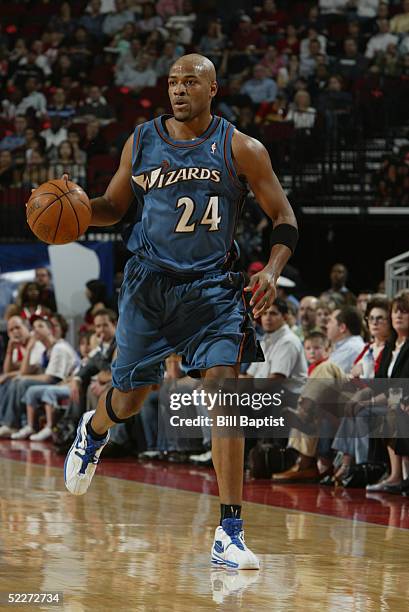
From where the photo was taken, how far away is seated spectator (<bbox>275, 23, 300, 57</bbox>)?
16641 mm

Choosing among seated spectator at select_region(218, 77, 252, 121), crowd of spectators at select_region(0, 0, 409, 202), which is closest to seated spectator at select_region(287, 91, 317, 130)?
crowd of spectators at select_region(0, 0, 409, 202)

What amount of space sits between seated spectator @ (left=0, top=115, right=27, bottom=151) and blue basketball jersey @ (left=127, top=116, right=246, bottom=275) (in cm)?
1170

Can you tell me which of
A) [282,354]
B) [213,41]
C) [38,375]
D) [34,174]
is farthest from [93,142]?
[282,354]

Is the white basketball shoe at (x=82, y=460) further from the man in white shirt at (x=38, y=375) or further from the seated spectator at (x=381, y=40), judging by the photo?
the seated spectator at (x=381, y=40)

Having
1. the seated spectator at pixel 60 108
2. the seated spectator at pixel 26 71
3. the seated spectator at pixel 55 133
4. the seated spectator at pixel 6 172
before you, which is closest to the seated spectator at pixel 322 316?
the seated spectator at pixel 6 172

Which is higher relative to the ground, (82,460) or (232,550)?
(82,460)

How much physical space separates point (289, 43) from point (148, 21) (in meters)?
2.43

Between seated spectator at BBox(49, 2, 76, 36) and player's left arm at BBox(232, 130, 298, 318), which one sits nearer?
player's left arm at BBox(232, 130, 298, 318)

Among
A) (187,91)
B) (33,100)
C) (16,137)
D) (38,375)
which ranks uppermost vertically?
(33,100)

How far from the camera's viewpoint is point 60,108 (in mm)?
16656

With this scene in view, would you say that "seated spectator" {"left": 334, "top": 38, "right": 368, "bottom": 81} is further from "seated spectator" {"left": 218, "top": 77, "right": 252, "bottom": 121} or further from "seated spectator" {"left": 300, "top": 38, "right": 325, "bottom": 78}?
"seated spectator" {"left": 218, "top": 77, "right": 252, "bottom": 121}

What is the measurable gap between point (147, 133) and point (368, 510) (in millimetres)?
→ 2829

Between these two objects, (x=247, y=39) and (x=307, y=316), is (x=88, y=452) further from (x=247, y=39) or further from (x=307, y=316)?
(x=247, y=39)

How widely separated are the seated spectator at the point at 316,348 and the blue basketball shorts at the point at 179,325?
12.1ft
